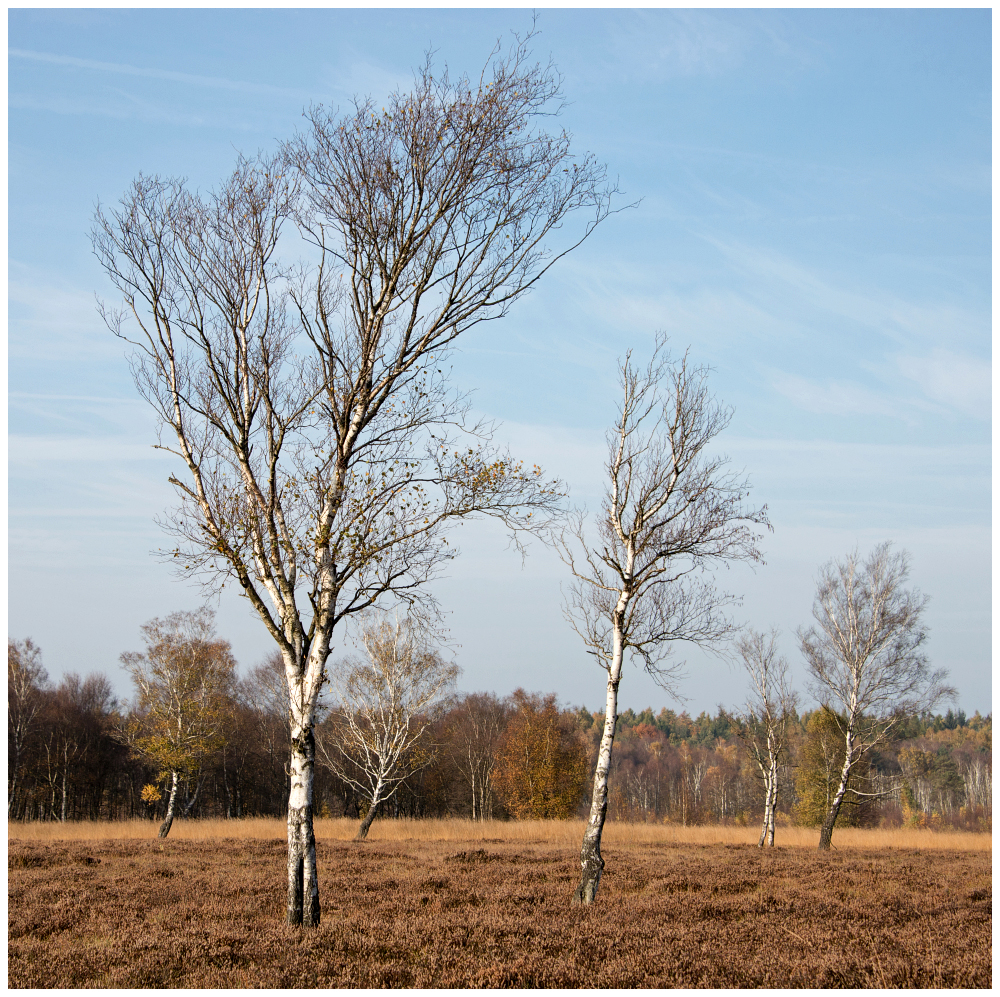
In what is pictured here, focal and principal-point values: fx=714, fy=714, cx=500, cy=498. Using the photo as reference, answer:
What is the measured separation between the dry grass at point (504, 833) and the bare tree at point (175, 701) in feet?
9.13

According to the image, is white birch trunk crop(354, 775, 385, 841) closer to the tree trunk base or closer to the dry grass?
the dry grass

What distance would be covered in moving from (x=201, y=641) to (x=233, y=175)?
89.2ft

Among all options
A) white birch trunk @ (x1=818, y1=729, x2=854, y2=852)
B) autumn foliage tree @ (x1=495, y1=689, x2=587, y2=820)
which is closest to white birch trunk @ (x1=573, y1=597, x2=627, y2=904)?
white birch trunk @ (x1=818, y1=729, x2=854, y2=852)

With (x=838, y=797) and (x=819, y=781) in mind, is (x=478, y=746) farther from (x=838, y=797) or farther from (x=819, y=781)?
(x=838, y=797)

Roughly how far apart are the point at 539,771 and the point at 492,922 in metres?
39.1

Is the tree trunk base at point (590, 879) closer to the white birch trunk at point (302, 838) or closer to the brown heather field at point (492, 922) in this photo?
the brown heather field at point (492, 922)

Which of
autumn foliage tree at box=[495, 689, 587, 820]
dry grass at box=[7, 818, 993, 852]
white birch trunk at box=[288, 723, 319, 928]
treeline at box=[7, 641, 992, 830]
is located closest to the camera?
white birch trunk at box=[288, 723, 319, 928]

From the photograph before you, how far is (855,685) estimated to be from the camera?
27.2m

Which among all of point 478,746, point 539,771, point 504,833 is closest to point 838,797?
point 504,833

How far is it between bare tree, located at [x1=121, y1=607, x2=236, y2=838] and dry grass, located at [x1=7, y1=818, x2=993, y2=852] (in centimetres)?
278

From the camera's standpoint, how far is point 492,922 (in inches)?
420

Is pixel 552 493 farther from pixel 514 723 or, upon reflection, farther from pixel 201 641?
pixel 514 723

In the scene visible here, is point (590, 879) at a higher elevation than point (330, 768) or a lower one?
higher

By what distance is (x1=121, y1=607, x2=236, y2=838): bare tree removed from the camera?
30.4 m
